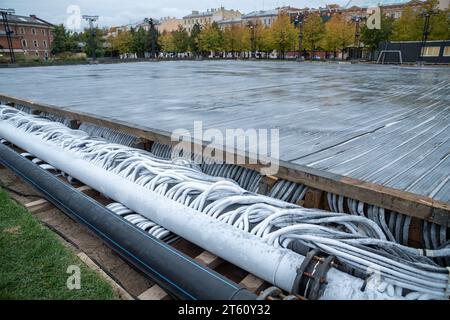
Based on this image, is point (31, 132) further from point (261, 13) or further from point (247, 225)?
point (261, 13)

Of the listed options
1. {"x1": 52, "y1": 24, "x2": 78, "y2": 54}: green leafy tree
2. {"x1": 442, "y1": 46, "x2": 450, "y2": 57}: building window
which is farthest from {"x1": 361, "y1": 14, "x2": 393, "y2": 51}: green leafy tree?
{"x1": 52, "y1": 24, "x2": 78, "y2": 54}: green leafy tree

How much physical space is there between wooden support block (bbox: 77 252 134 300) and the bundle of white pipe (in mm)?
556

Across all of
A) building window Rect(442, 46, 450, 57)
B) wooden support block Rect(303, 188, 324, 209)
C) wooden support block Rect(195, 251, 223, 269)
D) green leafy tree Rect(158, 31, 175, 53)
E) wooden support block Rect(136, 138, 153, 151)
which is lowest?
wooden support block Rect(195, 251, 223, 269)

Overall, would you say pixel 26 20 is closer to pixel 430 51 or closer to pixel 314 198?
pixel 430 51

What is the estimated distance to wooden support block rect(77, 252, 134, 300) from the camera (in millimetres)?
2110

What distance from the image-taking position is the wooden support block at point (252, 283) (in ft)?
6.84

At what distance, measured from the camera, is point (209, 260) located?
7.66 ft

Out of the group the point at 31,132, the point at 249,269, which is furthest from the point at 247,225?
the point at 31,132

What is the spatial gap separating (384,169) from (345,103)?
3352 millimetres

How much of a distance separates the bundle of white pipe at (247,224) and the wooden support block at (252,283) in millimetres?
94

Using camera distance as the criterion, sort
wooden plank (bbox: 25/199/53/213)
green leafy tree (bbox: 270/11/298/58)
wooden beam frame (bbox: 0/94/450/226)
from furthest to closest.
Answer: green leafy tree (bbox: 270/11/298/58) → wooden plank (bbox: 25/199/53/213) → wooden beam frame (bbox: 0/94/450/226)

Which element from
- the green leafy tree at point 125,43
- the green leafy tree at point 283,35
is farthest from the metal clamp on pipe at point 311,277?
the green leafy tree at point 125,43

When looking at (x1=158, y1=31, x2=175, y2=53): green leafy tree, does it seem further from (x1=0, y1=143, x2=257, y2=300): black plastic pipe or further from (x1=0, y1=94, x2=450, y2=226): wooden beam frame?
(x1=0, y1=94, x2=450, y2=226): wooden beam frame

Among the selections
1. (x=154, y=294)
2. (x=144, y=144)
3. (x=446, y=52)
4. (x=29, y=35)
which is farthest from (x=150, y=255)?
(x=29, y=35)
